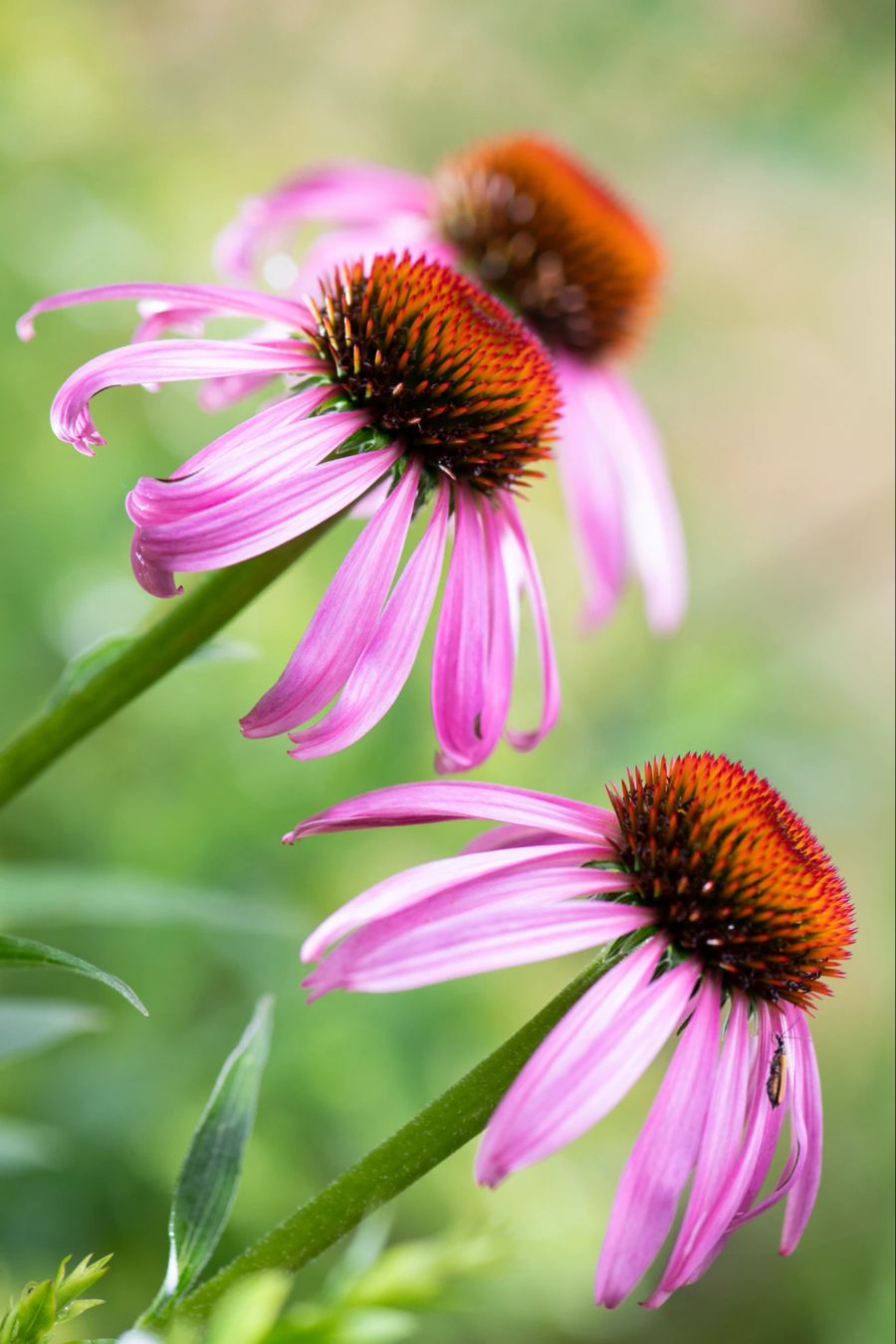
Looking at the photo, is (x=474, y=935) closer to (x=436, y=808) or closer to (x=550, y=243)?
(x=436, y=808)

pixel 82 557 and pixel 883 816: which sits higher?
pixel 883 816

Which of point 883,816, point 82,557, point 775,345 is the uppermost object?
point 775,345

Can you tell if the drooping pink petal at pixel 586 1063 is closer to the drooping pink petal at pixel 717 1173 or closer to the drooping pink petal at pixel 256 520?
the drooping pink petal at pixel 717 1173

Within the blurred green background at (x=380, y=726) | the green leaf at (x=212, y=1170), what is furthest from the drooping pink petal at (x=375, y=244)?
the green leaf at (x=212, y=1170)

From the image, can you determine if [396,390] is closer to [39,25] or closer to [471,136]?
[39,25]

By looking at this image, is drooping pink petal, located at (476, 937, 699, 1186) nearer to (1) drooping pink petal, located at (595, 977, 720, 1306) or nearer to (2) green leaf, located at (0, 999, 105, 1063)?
(1) drooping pink petal, located at (595, 977, 720, 1306)

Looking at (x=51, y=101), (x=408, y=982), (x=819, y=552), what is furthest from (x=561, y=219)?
(x=819, y=552)

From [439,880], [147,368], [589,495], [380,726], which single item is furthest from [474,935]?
[380,726]
